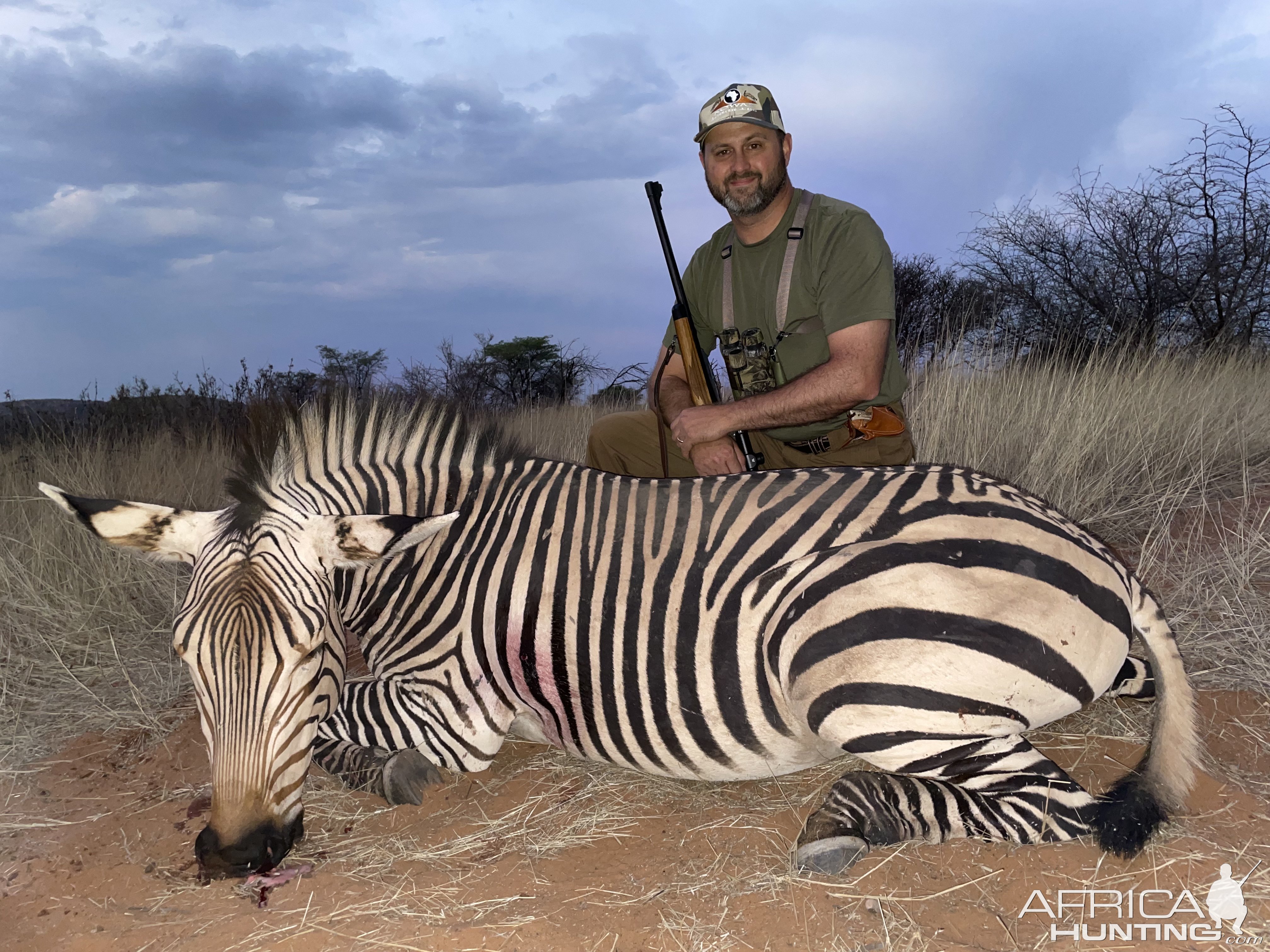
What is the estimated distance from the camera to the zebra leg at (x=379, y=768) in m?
3.02

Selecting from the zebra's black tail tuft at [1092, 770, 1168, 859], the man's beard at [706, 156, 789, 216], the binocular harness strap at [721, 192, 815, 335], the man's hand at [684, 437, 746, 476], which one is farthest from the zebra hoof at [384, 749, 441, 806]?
the man's beard at [706, 156, 789, 216]

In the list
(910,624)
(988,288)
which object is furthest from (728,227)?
(988,288)

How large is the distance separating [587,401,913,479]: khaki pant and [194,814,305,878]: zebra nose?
2.36 m

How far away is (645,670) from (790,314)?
7.09 ft

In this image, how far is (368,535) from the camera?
2457mm

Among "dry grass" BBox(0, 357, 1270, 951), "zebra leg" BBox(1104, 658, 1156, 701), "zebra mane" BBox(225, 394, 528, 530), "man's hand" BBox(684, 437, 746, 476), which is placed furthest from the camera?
"man's hand" BBox(684, 437, 746, 476)

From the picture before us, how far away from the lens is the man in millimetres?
3867

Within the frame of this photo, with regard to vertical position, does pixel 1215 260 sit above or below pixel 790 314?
above

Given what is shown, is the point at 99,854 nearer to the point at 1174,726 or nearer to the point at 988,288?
the point at 1174,726

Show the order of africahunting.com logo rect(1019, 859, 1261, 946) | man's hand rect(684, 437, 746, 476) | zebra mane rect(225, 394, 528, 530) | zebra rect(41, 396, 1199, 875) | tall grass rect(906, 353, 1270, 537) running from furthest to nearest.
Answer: tall grass rect(906, 353, 1270, 537), man's hand rect(684, 437, 746, 476), zebra mane rect(225, 394, 528, 530), zebra rect(41, 396, 1199, 875), africahunting.com logo rect(1019, 859, 1261, 946)

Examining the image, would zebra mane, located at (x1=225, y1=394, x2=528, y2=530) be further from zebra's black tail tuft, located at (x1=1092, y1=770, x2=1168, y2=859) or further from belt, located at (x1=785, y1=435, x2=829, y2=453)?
zebra's black tail tuft, located at (x1=1092, y1=770, x2=1168, y2=859)

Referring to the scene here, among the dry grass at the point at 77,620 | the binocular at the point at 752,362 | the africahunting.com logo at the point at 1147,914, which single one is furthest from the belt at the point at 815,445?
the dry grass at the point at 77,620

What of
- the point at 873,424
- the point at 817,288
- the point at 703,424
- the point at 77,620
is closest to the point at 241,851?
the point at 703,424

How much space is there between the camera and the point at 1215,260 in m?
13.3
